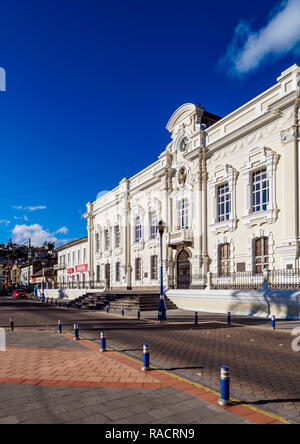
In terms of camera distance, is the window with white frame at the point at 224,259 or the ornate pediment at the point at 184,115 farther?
the ornate pediment at the point at 184,115

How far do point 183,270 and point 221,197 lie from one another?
713 centimetres

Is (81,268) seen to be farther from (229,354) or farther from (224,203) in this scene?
(229,354)

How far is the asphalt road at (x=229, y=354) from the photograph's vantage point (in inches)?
229

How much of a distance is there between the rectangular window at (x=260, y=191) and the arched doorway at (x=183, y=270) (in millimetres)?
7884

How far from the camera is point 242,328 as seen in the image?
1391cm

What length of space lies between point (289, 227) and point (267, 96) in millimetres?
8451

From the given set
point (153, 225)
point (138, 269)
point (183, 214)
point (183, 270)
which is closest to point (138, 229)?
point (153, 225)

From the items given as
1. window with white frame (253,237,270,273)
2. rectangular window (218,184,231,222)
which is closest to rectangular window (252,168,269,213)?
window with white frame (253,237,270,273)

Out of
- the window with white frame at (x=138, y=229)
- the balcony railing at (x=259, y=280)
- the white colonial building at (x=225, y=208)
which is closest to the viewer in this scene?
the balcony railing at (x=259, y=280)

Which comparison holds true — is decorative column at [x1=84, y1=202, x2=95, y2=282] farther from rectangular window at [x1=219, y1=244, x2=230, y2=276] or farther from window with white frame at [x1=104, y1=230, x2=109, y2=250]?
rectangular window at [x1=219, y1=244, x2=230, y2=276]

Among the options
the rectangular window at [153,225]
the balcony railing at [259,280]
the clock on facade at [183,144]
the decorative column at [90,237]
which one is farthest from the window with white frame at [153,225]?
the decorative column at [90,237]

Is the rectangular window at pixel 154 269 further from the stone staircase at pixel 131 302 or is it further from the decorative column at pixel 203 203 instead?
the decorative column at pixel 203 203

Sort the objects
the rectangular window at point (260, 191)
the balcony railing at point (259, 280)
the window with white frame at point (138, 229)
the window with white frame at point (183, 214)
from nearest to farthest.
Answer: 1. the balcony railing at point (259, 280)
2. the rectangular window at point (260, 191)
3. the window with white frame at point (183, 214)
4. the window with white frame at point (138, 229)

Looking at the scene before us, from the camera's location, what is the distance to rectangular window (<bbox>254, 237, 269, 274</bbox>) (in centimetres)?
2105
